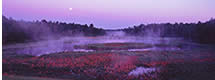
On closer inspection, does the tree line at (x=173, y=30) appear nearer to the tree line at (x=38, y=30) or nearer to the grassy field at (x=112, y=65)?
the grassy field at (x=112, y=65)

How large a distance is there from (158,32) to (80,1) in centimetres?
310

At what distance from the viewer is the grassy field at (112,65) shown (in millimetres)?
4020

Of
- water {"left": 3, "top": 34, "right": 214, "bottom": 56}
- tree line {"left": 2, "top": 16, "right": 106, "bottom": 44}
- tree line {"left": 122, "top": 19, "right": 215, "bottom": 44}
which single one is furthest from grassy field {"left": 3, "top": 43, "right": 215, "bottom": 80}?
tree line {"left": 2, "top": 16, "right": 106, "bottom": 44}

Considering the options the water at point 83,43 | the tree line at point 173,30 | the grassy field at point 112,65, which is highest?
the tree line at point 173,30

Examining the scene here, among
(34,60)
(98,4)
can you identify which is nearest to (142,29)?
(98,4)

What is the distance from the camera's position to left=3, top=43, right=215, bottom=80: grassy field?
402cm

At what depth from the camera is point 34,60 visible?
4961 millimetres

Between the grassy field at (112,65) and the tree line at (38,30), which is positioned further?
the tree line at (38,30)

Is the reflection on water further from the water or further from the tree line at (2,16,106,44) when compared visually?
the tree line at (2,16,106,44)

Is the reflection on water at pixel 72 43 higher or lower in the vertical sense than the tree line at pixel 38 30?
lower

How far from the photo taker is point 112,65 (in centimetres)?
463

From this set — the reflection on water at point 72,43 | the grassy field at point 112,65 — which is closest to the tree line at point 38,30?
the reflection on water at point 72,43

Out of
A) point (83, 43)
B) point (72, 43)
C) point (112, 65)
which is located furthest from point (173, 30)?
point (72, 43)

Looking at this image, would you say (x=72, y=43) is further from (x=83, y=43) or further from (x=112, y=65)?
(x=112, y=65)
